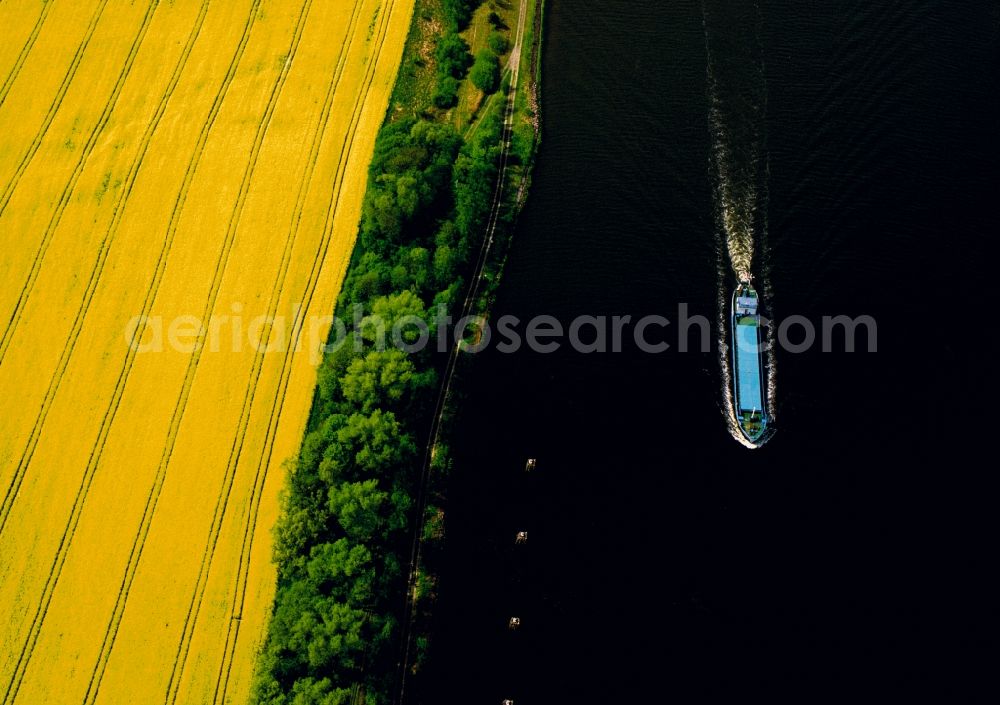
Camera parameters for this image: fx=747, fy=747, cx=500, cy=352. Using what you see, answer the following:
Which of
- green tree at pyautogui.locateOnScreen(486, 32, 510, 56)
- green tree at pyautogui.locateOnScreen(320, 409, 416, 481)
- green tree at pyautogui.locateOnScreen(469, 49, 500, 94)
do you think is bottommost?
green tree at pyautogui.locateOnScreen(320, 409, 416, 481)

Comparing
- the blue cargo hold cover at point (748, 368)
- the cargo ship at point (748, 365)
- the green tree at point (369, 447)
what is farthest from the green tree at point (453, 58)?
the blue cargo hold cover at point (748, 368)

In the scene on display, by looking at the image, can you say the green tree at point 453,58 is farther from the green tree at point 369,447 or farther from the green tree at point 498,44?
the green tree at point 369,447

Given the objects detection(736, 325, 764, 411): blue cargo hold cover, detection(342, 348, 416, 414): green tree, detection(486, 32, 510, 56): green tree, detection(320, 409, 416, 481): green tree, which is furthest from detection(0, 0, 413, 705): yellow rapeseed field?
detection(736, 325, 764, 411): blue cargo hold cover

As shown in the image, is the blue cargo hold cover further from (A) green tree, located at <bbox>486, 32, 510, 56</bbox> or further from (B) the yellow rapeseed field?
(A) green tree, located at <bbox>486, 32, 510, 56</bbox>

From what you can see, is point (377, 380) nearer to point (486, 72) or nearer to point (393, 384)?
point (393, 384)

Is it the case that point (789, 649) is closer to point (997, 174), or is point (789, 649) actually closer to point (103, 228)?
point (997, 174)

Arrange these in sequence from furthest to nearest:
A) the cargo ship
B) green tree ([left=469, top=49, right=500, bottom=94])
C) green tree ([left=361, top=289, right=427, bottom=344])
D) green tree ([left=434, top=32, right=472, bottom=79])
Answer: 1. green tree ([left=434, top=32, right=472, bottom=79])
2. green tree ([left=469, top=49, right=500, bottom=94])
3. green tree ([left=361, top=289, right=427, bottom=344])
4. the cargo ship

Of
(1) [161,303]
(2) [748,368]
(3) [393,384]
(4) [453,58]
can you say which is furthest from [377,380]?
(4) [453,58]
